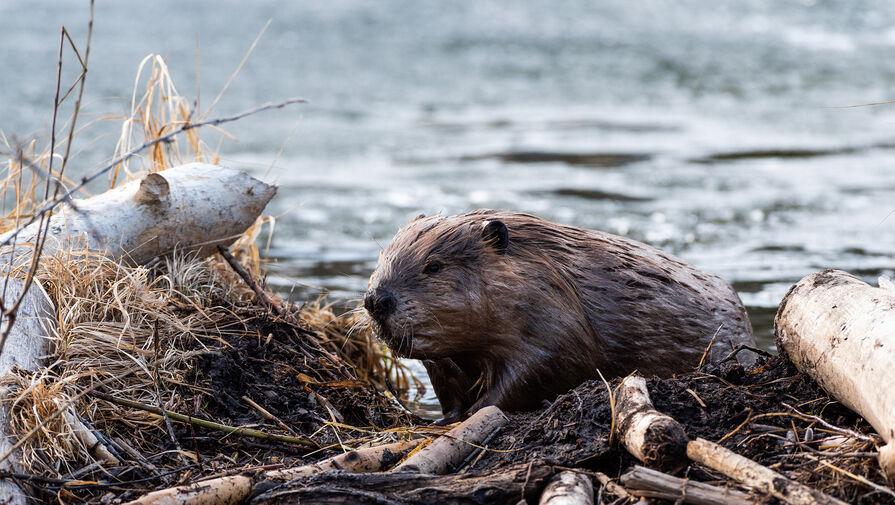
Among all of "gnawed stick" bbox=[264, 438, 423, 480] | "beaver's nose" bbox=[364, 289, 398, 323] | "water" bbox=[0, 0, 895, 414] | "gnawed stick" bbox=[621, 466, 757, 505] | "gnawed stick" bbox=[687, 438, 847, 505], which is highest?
"gnawed stick" bbox=[687, 438, 847, 505]

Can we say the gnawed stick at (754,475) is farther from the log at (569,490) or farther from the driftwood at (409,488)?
the driftwood at (409,488)

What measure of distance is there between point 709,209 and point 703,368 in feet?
21.0

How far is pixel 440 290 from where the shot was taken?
12.6 ft

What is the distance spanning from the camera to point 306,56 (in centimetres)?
1798

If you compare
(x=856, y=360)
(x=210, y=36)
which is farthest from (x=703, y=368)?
(x=210, y=36)

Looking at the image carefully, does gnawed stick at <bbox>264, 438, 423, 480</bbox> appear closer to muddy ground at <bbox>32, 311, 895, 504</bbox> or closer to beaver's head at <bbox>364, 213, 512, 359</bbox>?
muddy ground at <bbox>32, 311, 895, 504</bbox>

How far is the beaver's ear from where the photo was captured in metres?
3.93

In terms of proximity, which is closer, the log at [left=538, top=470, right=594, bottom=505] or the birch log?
the log at [left=538, top=470, right=594, bottom=505]

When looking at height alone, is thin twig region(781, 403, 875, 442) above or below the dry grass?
above

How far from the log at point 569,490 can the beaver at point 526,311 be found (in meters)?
1.10

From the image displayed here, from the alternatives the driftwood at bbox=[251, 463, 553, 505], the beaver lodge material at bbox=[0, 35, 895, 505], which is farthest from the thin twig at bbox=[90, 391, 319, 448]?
the driftwood at bbox=[251, 463, 553, 505]

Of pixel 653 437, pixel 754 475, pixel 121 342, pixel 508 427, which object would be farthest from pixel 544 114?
pixel 754 475

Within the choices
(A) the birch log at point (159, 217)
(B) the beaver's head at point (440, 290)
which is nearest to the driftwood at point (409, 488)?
(B) the beaver's head at point (440, 290)

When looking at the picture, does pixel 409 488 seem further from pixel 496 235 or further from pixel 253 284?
pixel 253 284
